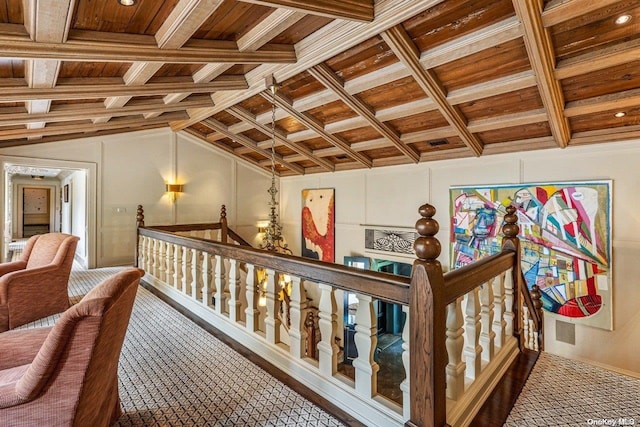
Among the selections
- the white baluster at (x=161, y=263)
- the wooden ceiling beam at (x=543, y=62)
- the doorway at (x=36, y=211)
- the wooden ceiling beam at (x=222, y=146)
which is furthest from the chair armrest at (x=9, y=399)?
the doorway at (x=36, y=211)

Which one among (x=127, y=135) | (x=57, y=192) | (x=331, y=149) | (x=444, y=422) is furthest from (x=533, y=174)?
(x=57, y=192)

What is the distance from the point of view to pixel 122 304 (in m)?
1.39

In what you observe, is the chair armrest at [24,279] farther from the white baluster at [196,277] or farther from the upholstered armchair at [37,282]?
the white baluster at [196,277]

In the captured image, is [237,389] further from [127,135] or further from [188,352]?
[127,135]

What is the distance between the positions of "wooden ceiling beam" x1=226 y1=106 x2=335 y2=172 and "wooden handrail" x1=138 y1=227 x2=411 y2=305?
354 cm

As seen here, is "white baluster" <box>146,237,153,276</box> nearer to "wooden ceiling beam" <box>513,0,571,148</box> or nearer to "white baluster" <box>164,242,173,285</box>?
"white baluster" <box>164,242,173,285</box>

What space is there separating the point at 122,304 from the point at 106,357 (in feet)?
0.74

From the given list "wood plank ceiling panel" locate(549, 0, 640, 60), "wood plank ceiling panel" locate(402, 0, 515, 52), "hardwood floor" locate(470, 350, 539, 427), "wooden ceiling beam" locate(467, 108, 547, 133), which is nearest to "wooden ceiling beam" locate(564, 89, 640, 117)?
"wooden ceiling beam" locate(467, 108, 547, 133)

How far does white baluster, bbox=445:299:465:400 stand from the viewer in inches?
62.4

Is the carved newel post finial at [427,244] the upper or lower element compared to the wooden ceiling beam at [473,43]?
lower

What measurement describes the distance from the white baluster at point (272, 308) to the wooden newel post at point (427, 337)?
3.52ft

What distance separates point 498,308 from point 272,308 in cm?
155

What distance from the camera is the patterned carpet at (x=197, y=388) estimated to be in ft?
5.47

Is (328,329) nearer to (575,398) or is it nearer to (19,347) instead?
(575,398)
